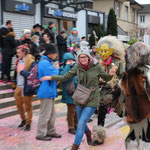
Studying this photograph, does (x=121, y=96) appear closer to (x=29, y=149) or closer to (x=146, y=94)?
(x=146, y=94)

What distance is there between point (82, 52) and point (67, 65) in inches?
52.6

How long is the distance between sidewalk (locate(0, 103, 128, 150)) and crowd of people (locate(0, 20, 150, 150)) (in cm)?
16

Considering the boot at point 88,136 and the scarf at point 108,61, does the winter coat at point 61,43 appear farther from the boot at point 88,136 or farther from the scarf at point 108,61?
the boot at point 88,136

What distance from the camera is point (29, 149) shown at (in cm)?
502

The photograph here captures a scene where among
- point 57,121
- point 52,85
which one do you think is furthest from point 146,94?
point 57,121

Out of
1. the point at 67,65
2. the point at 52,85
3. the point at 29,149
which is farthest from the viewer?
the point at 67,65

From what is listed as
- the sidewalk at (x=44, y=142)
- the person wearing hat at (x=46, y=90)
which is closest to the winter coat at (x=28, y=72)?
the person wearing hat at (x=46, y=90)

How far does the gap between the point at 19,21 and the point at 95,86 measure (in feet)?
32.1

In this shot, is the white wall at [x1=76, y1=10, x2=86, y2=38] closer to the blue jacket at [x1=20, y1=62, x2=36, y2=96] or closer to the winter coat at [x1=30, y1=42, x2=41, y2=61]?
the winter coat at [x1=30, y1=42, x2=41, y2=61]

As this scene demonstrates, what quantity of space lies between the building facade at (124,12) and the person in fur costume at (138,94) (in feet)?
84.2

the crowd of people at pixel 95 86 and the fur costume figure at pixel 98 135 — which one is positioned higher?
the crowd of people at pixel 95 86

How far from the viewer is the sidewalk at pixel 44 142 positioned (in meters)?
5.16

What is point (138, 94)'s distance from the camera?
3.21 metres

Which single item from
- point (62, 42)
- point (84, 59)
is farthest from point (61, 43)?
point (84, 59)
